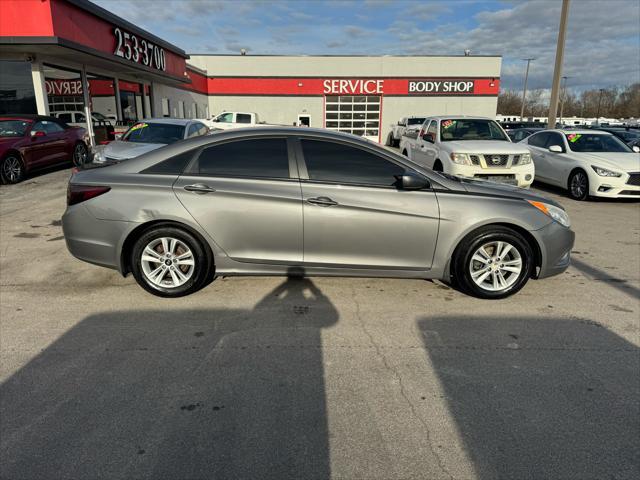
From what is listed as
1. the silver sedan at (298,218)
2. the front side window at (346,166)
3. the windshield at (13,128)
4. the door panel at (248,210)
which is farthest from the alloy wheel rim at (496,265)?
the windshield at (13,128)

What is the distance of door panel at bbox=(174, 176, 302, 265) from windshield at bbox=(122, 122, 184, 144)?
252 inches

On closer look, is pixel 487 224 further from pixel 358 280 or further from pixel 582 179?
pixel 582 179

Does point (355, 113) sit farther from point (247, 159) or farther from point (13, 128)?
point (247, 159)

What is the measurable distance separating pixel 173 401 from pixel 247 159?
2.36m

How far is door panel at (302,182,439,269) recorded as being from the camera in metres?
4.13

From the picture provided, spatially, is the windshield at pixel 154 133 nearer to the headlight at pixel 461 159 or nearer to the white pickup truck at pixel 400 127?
the headlight at pixel 461 159

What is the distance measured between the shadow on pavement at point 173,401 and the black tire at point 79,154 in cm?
1093

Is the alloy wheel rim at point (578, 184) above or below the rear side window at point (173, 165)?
below

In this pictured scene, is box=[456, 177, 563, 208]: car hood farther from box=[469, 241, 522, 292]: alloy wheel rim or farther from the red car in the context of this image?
the red car

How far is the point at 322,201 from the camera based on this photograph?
4.12m

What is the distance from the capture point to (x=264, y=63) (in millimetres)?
33219

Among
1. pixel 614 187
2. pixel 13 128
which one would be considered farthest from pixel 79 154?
pixel 614 187

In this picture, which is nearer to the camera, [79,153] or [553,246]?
[553,246]

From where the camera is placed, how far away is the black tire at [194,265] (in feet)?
13.9
